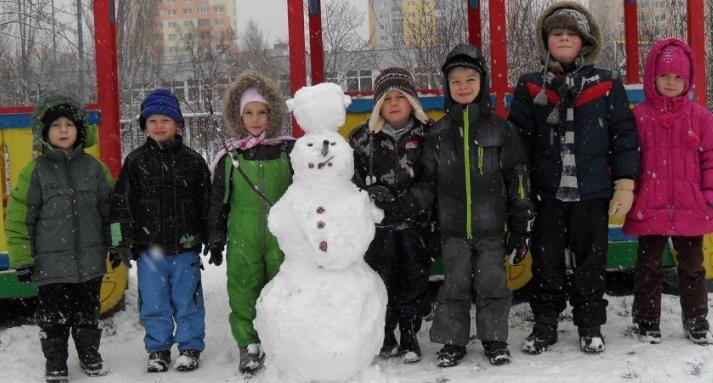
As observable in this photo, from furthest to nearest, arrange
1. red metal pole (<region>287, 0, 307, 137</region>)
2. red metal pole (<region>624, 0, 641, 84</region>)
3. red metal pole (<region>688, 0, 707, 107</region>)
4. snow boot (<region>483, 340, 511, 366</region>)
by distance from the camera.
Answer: red metal pole (<region>624, 0, 641, 84</region>)
red metal pole (<region>688, 0, 707, 107</region>)
red metal pole (<region>287, 0, 307, 137</region>)
snow boot (<region>483, 340, 511, 366</region>)

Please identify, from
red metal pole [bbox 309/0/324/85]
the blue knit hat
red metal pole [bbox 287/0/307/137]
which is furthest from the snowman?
red metal pole [bbox 309/0/324/85]

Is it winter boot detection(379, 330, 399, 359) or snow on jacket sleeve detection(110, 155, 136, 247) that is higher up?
snow on jacket sleeve detection(110, 155, 136, 247)

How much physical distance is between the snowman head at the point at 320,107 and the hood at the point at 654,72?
1828 millimetres

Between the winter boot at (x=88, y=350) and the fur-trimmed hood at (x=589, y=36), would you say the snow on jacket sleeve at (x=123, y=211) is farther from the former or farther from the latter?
the fur-trimmed hood at (x=589, y=36)

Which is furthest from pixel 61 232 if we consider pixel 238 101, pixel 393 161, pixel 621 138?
pixel 621 138

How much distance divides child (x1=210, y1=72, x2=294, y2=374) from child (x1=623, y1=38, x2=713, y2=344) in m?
2.11

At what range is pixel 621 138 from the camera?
3717mm

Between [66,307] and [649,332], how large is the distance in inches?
134

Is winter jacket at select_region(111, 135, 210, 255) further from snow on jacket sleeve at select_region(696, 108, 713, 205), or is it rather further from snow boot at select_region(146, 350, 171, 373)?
snow on jacket sleeve at select_region(696, 108, 713, 205)

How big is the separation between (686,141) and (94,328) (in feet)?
11.7

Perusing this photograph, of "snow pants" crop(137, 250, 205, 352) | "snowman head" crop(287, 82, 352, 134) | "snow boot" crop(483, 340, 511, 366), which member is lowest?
"snow boot" crop(483, 340, 511, 366)

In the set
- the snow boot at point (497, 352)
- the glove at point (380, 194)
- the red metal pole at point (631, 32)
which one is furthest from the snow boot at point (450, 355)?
the red metal pole at point (631, 32)

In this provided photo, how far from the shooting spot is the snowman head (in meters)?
3.40

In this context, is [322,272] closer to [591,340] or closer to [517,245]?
[517,245]
